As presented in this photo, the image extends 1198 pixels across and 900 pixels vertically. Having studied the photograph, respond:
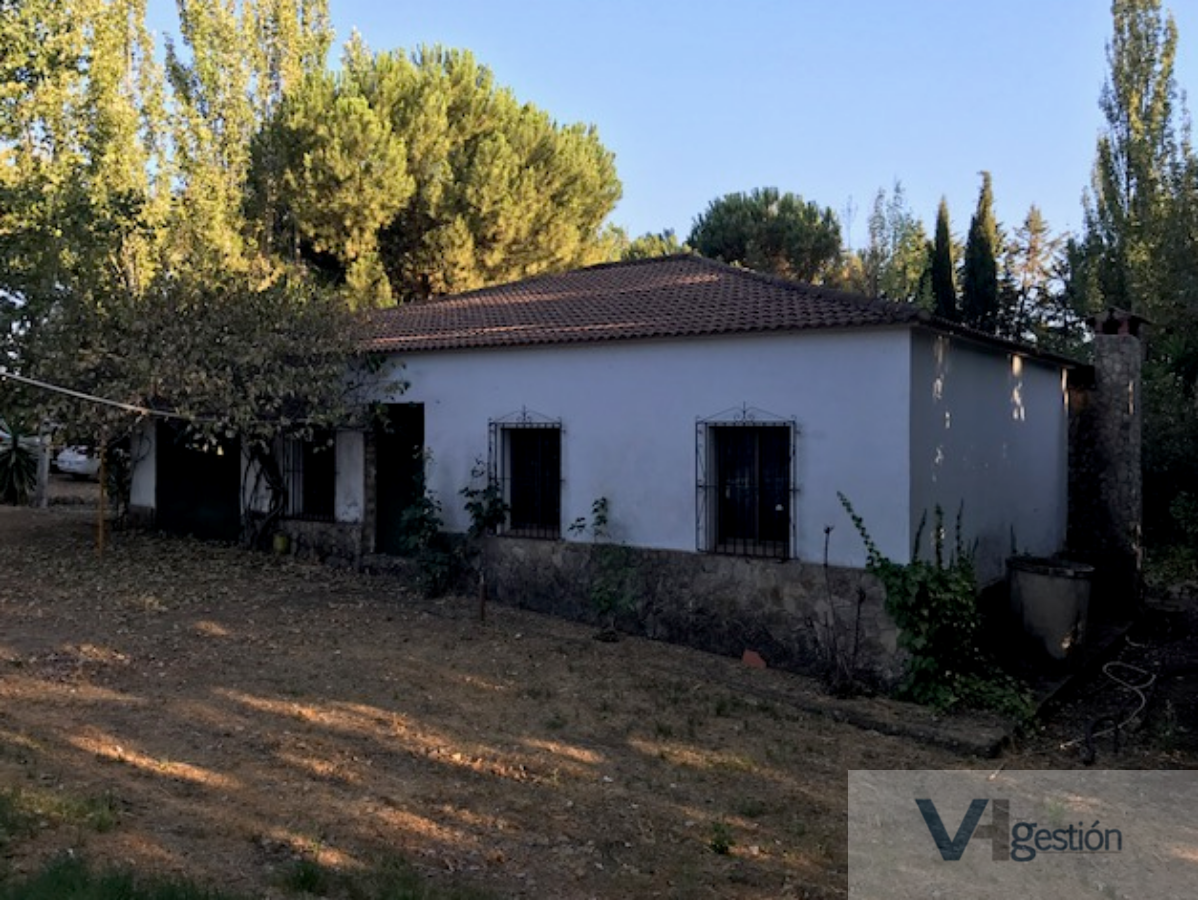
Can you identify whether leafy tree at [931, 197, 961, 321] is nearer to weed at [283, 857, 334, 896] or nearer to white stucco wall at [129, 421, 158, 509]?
white stucco wall at [129, 421, 158, 509]

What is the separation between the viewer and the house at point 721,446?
8078mm

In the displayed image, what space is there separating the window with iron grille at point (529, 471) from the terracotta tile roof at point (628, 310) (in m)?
1.00

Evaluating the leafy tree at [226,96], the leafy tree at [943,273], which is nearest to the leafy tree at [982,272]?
the leafy tree at [943,273]

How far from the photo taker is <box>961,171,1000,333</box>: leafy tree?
26844 millimetres

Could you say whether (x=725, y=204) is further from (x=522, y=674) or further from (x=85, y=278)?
(x=522, y=674)

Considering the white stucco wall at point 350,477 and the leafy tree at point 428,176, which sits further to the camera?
the leafy tree at point 428,176

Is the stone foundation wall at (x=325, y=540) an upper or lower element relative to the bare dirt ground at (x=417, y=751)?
upper

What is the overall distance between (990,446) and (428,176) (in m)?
14.9

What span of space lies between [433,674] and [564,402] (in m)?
3.64

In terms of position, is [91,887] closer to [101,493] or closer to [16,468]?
[101,493]

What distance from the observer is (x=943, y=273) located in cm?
2706

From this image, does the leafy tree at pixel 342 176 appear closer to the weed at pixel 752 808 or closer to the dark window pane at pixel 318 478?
the dark window pane at pixel 318 478

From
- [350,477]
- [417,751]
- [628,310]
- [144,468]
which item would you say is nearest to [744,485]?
[628,310]

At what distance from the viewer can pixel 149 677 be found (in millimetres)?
6898
